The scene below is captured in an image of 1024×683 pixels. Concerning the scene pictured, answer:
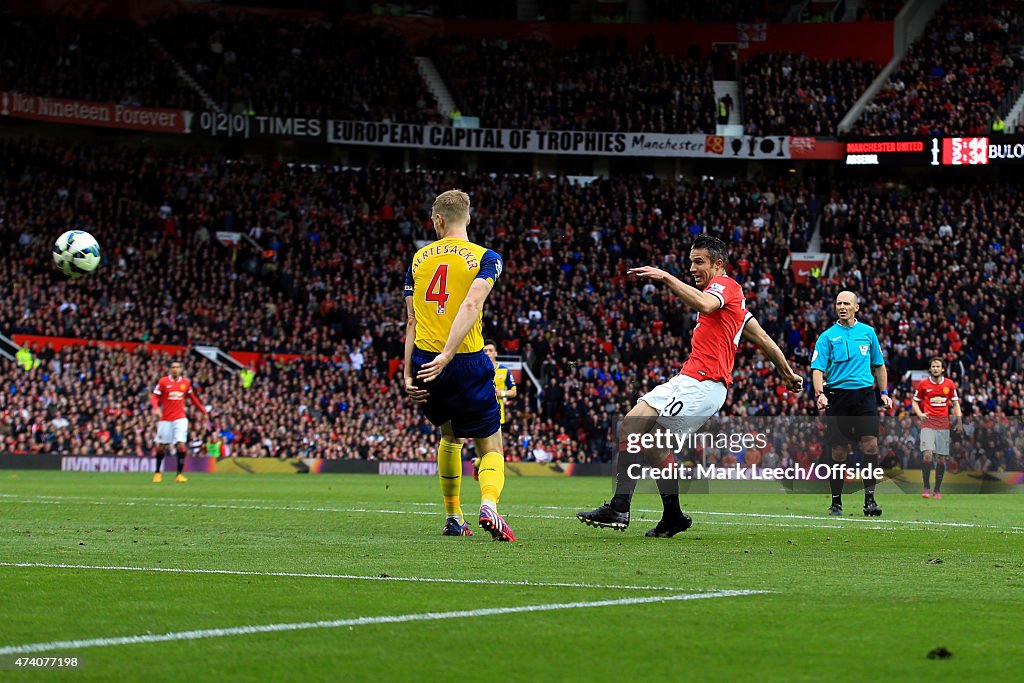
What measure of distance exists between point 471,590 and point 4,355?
31.3 metres

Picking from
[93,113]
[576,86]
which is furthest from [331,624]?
[576,86]

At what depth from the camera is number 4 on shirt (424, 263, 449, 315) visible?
10484 mm

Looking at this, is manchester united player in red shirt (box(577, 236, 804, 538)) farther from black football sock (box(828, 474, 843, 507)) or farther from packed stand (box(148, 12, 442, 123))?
packed stand (box(148, 12, 442, 123))

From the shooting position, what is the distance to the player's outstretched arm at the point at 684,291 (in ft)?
32.0

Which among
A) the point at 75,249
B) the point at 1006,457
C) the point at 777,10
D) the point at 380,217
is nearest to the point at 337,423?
the point at 380,217

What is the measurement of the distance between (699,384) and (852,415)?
5.30m

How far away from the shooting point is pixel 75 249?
72.6 feet

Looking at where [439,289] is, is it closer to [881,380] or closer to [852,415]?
[852,415]

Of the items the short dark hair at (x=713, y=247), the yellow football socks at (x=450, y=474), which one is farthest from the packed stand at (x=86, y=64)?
the short dark hair at (x=713, y=247)

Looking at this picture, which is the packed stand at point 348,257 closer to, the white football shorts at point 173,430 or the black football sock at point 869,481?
the white football shorts at point 173,430

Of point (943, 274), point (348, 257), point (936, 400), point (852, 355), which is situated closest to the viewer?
point (852, 355)

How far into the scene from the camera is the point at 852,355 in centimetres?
1587

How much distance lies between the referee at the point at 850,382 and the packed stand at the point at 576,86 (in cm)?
3405

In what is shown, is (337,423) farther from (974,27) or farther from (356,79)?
(974,27)
